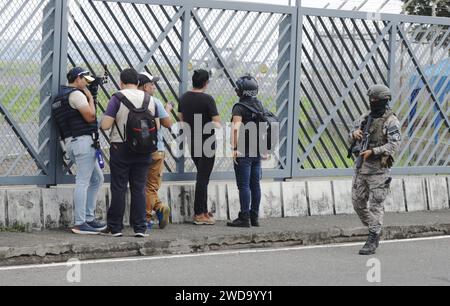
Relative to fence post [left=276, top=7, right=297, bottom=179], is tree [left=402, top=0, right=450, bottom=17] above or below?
above

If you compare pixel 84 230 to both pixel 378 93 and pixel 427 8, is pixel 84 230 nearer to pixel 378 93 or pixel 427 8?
pixel 378 93

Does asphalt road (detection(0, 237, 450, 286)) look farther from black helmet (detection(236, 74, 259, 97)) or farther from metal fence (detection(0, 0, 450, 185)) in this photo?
metal fence (detection(0, 0, 450, 185))

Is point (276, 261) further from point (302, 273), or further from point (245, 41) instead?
point (245, 41)

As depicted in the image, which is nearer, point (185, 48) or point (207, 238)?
point (207, 238)

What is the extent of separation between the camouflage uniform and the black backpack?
2095mm

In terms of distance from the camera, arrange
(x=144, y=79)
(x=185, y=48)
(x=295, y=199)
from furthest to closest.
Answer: (x=295, y=199) → (x=185, y=48) → (x=144, y=79)

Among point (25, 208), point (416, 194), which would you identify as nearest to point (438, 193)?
point (416, 194)

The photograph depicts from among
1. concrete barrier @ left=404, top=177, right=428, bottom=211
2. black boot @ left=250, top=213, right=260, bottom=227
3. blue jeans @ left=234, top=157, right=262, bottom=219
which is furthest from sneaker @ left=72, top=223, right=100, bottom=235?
concrete barrier @ left=404, top=177, right=428, bottom=211

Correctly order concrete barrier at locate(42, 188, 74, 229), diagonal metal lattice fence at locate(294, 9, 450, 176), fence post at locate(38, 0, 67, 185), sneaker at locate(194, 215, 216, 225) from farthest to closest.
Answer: diagonal metal lattice fence at locate(294, 9, 450, 176)
sneaker at locate(194, 215, 216, 225)
fence post at locate(38, 0, 67, 185)
concrete barrier at locate(42, 188, 74, 229)

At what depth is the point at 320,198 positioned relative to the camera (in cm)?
1338

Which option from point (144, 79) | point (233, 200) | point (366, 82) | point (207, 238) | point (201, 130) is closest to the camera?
point (207, 238)

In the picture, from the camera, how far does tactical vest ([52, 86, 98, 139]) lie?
11242 millimetres

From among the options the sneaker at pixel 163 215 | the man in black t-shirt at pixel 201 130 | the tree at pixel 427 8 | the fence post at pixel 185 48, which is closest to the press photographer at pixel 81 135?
the sneaker at pixel 163 215

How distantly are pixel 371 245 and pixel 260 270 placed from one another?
1.64 m
